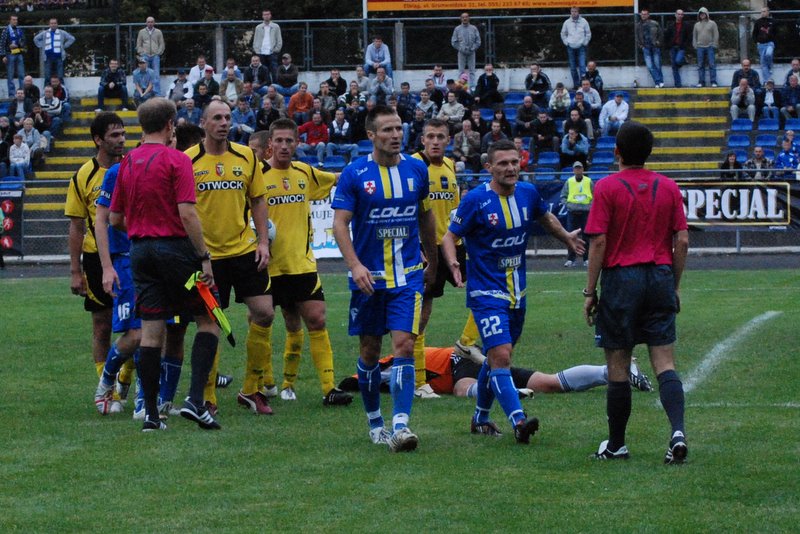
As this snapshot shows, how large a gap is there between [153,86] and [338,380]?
22792mm

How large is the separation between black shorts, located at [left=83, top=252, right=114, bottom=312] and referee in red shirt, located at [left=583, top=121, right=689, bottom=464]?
4.06 m

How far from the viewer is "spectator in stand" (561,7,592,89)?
31328 millimetres

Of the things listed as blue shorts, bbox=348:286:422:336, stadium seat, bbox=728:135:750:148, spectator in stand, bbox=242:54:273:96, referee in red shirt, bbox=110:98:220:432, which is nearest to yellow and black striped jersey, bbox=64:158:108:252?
referee in red shirt, bbox=110:98:220:432

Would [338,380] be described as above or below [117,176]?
below

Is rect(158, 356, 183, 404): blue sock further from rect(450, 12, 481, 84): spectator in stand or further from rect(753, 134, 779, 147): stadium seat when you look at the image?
rect(450, 12, 481, 84): spectator in stand

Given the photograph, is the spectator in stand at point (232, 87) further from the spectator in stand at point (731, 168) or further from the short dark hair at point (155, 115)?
the short dark hair at point (155, 115)

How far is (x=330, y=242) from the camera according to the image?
2509 cm

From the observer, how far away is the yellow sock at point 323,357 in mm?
9766

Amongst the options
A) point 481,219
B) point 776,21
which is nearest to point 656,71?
point 776,21

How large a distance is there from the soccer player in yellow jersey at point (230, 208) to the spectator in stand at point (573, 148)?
19.2 metres

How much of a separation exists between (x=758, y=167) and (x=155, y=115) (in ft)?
65.9

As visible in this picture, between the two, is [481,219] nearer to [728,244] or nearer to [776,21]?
[728,244]

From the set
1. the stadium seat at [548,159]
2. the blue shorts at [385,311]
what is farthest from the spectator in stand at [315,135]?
the blue shorts at [385,311]

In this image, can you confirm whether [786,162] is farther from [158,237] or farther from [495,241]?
[158,237]
